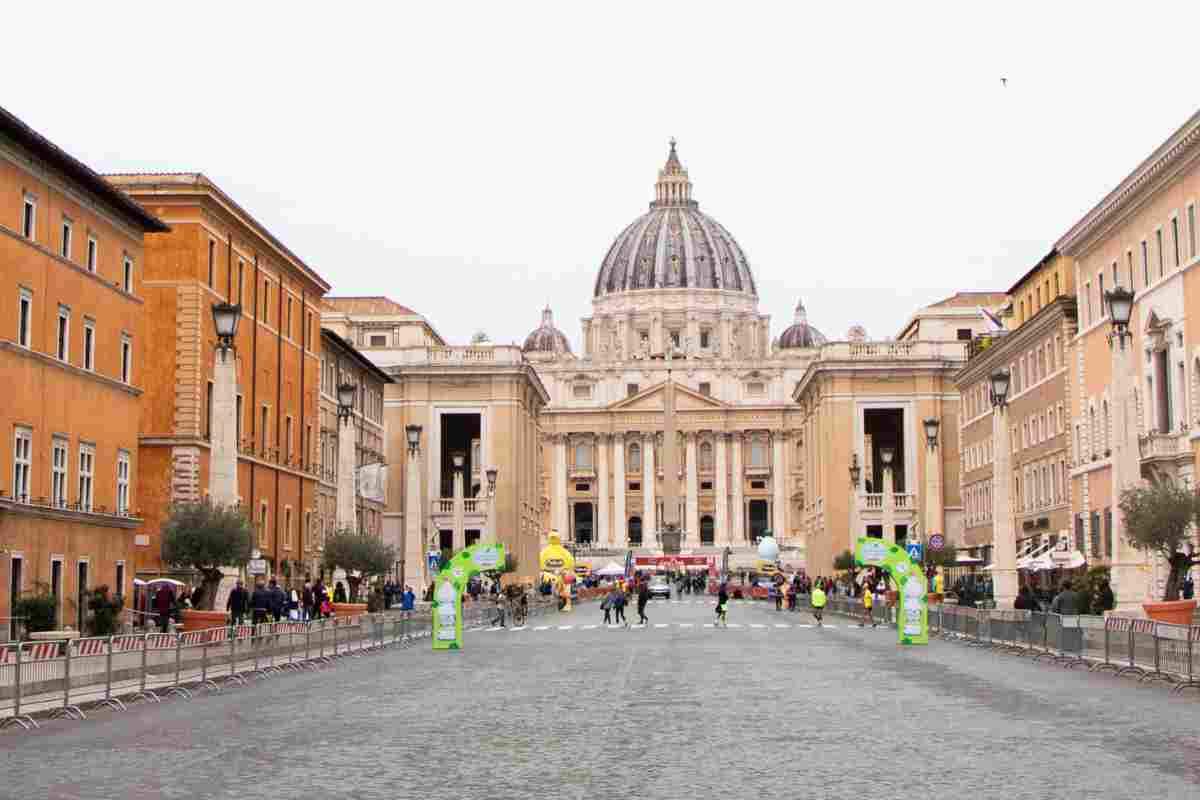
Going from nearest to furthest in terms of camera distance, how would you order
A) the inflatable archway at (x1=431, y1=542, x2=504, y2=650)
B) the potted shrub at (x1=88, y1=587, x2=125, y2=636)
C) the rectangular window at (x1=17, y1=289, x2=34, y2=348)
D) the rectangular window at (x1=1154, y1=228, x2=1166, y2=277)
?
the potted shrub at (x1=88, y1=587, x2=125, y2=636), the rectangular window at (x1=17, y1=289, x2=34, y2=348), the inflatable archway at (x1=431, y1=542, x2=504, y2=650), the rectangular window at (x1=1154, y1=228, x2=1166, y2=277)

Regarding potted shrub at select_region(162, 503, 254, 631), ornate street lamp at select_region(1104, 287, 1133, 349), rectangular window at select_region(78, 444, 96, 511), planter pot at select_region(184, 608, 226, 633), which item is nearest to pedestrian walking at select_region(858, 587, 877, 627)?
potted shrub at select_region(162, 503, 254, 631)

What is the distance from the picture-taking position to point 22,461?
42.8 m

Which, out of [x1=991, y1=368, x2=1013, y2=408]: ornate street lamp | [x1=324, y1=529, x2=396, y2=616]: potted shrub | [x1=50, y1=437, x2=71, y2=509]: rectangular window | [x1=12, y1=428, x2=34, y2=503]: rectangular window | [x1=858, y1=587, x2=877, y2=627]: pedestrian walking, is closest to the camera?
[x1=12, y1=428, x2=34, y2=503]: rectangular window

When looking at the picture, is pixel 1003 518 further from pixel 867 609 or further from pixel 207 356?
pixel 207 356

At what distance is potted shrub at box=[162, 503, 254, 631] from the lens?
1597 inches

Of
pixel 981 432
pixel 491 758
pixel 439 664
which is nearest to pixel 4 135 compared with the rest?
pixel 439 664

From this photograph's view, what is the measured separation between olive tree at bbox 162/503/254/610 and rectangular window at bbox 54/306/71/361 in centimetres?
481

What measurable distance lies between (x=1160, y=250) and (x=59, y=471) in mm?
33872

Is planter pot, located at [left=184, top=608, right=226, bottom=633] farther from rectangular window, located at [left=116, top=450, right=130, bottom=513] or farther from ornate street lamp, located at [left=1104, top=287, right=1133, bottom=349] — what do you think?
ornate street lamp, located at [left=1104, top=287, right=1133, bottom=349]

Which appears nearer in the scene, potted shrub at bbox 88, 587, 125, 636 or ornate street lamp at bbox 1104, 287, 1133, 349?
ornate street lamp at bbox 1104, 287, 1133, 349

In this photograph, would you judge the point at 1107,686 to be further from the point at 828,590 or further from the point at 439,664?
the point at 828,590

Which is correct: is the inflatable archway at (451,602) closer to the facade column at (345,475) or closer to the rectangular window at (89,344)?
the facade column at (345,475)

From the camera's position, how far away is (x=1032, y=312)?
85812 millimetres

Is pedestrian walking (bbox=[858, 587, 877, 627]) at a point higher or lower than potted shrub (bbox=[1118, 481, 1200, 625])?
lower
